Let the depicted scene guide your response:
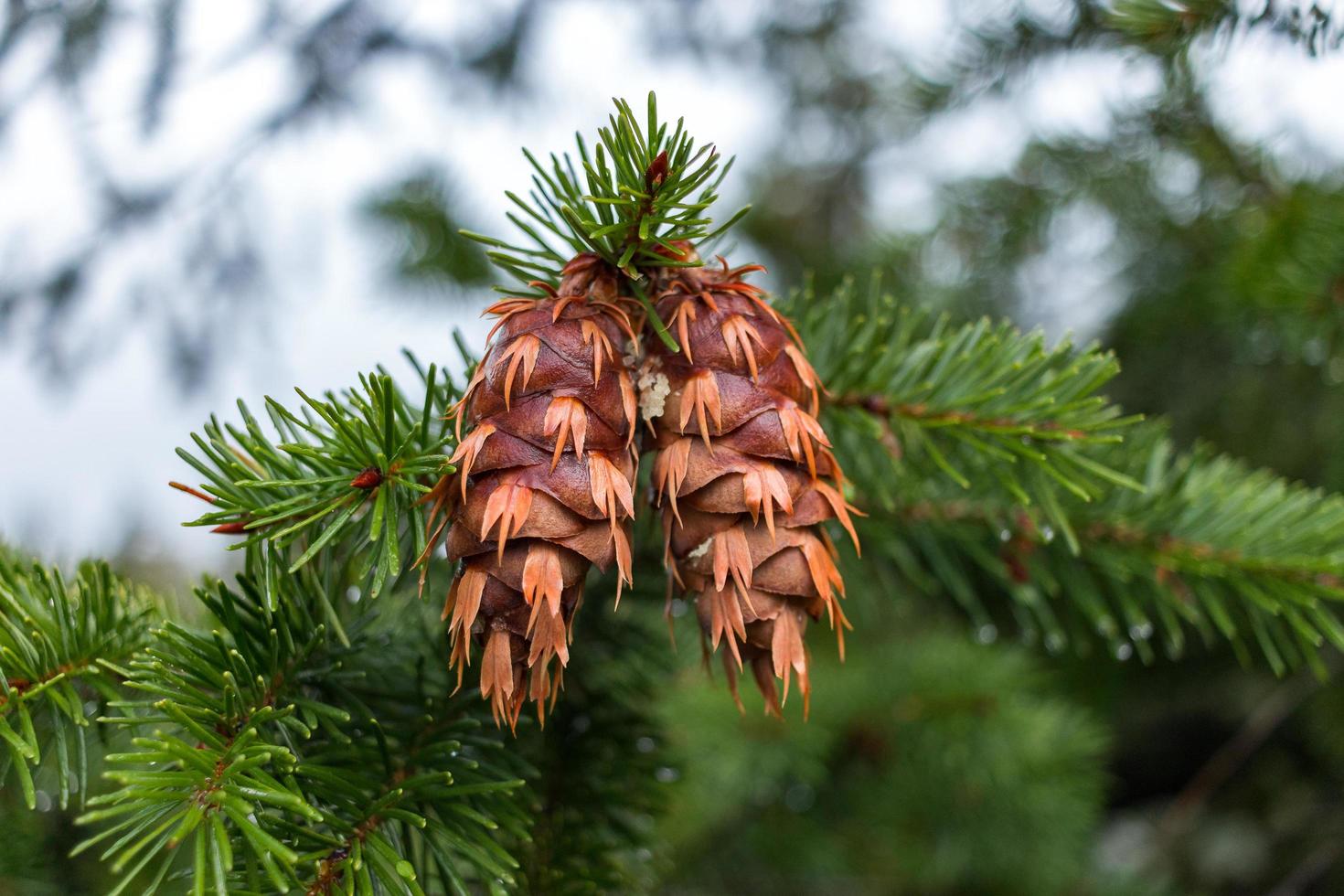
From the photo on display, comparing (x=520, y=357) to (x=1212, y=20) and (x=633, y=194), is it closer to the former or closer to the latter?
(x=633, y=194)

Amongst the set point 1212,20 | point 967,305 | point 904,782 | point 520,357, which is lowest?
point 904,782

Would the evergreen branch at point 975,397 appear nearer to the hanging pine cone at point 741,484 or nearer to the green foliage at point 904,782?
the hanging pine cone at point 741,484

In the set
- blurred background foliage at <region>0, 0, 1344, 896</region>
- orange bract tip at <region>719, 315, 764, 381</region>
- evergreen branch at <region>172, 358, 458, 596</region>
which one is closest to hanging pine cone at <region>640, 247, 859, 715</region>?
orange bract tip at <region>719, 315, 764, 381</region>

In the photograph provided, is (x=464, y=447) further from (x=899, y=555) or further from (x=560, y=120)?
(x=560, y=120)

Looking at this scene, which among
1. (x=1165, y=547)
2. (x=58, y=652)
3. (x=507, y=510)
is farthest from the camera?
(x=1165, y=547)

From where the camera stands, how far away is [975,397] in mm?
687

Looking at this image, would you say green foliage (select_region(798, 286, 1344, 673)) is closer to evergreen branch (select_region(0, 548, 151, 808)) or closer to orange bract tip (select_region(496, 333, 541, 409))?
orange bract tip (select_region(496, 333, 541, 409))

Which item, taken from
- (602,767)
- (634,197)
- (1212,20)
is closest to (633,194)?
(634,197)

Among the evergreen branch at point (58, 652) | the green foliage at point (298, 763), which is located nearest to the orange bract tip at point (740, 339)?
the green foliage at point (298, 763)

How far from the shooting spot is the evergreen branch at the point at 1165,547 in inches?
29.2

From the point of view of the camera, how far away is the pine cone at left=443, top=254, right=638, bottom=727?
1.60 feet

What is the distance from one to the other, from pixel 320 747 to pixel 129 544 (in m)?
1.67

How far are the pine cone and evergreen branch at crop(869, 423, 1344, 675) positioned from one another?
418 mm

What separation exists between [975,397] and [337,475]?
0.47m
